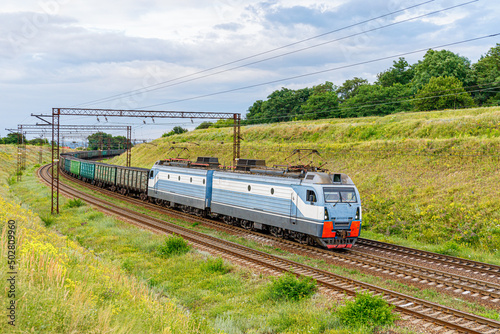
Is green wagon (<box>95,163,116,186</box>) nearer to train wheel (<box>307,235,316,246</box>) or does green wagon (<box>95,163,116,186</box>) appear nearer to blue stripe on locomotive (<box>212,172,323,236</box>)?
blue stripe on locomotive (<box>212,172,323,236</box>)

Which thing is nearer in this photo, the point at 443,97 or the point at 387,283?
the point at 387,283

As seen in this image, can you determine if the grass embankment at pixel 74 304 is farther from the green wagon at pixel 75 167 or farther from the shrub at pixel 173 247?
the green wagon at pixel 75 167

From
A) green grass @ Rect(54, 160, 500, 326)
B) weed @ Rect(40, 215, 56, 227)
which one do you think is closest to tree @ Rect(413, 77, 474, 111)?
green grass @ Rect(54, 160, 500, 326)

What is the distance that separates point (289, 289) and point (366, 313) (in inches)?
103

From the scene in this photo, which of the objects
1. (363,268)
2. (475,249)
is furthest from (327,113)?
(363,268)

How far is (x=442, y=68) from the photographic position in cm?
6288

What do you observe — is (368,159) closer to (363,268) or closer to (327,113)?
(363,268)

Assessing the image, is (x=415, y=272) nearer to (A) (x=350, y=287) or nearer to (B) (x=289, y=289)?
(A) (x=350, y=287)

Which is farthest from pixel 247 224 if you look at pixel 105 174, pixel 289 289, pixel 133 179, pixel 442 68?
pixel 442 68

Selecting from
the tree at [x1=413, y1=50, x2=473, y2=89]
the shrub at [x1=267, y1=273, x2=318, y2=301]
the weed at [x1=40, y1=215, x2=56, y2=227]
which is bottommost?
the weed at [x1=40, y1=215, x2=56, y2=227]

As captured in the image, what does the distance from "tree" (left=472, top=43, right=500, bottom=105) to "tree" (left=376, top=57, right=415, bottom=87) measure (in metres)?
18.2

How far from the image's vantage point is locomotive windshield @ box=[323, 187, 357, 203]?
17.2 meters

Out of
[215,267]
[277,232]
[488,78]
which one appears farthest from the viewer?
[488,78]

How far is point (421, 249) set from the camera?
19.0 m
